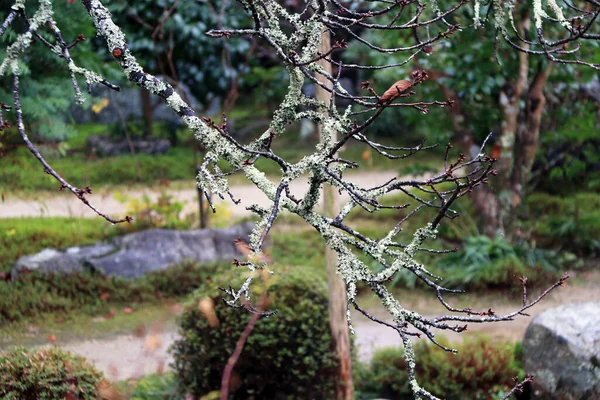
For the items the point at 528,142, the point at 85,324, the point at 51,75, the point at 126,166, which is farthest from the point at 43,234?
the point at 528,142

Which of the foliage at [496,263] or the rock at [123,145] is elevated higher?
the rock at [123,145]

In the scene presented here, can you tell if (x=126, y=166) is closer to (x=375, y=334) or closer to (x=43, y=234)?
(x=43, y=234)

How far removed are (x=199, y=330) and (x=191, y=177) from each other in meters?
6.23

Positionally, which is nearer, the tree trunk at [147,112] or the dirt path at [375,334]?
the dirt path at [375,334]

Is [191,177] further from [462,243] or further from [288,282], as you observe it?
[288,282]

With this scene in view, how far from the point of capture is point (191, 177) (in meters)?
10.3

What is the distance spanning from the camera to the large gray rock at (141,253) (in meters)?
6.67

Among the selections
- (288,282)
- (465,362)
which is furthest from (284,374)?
(465,362)

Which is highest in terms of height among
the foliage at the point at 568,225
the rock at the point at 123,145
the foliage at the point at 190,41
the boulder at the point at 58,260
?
the foliage at the point at 190,41

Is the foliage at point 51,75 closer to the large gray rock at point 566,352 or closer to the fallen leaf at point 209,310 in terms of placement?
the fallen leaf at point 209,310

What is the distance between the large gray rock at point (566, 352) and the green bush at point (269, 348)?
127cm

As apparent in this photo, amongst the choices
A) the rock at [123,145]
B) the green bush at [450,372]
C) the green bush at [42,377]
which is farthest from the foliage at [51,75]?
the rock at [123,145]

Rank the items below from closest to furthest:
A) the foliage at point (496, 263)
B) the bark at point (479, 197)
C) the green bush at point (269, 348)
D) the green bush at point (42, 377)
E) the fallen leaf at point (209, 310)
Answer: the green bush at point (42, 377) < the fallen leaf at point (209, 310) < the green bush at point (269, 348) < the foliage at point (496, 263) < the bark at point (479, 197)

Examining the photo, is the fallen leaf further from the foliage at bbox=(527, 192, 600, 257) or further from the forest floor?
the foliage at bbox=(527, 192, 600, 257)
